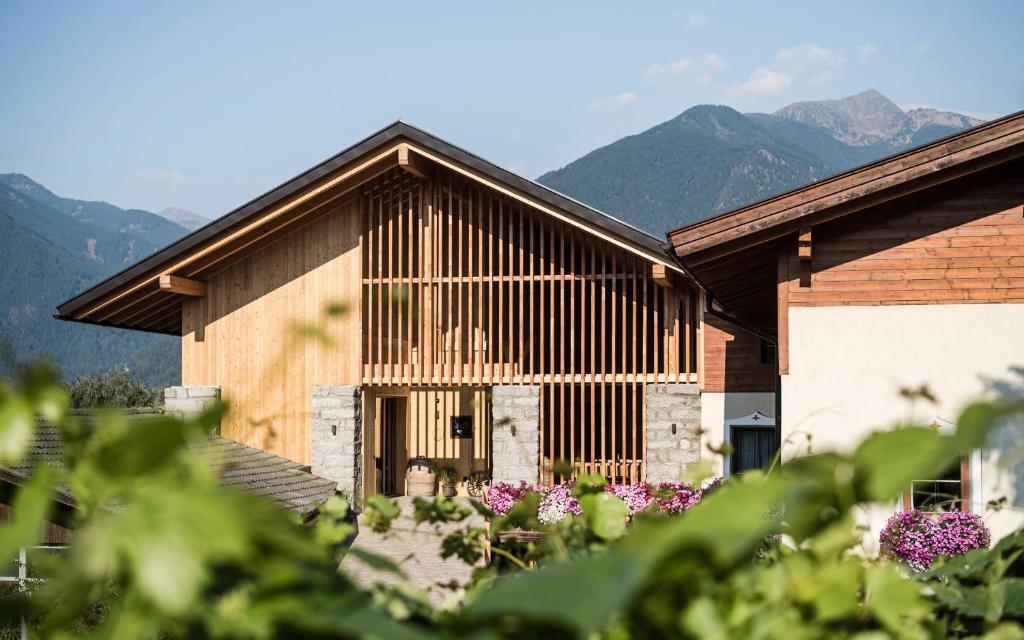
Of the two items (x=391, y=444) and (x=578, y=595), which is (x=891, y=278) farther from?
(x=391, y=444)

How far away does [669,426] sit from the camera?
1441 cm

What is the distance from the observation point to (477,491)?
17.5 meters

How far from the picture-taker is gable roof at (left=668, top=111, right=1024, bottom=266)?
7.57 meters

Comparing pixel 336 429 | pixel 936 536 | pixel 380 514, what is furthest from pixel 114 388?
pixel 380 514

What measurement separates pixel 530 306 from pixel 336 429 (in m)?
3.22

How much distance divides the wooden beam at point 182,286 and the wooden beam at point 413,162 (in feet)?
11.5

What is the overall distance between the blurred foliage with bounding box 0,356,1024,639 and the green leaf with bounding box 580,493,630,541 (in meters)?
0.36

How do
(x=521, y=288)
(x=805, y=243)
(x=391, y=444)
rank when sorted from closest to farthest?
(x=805, y=243) < (x=521, y=288) < (x=391, y=444)


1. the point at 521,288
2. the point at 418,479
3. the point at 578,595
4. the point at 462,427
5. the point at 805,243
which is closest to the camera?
the point at 578,595

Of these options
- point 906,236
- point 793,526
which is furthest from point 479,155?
point 793,526

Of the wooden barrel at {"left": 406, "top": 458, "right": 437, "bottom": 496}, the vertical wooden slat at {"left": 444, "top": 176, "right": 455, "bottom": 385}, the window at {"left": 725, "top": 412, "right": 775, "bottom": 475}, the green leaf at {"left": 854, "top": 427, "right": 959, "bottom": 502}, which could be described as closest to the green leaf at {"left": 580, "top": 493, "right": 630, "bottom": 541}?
the green leaf at {"left": 854, "top": 427, "right": 959, "bottom": 502}

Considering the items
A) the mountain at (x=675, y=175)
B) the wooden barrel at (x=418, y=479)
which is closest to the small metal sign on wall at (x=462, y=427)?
the wooden barrel at (x=418, y=479)

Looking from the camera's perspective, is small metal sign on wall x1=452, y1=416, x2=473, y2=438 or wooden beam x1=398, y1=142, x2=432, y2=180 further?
small metal sign on wall x1=452, y1=416, x2=473, y2=438

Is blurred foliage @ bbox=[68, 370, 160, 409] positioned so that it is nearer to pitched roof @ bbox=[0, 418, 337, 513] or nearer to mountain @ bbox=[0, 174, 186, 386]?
pitched roof @ bbox=[0, 418, 337, 513]
